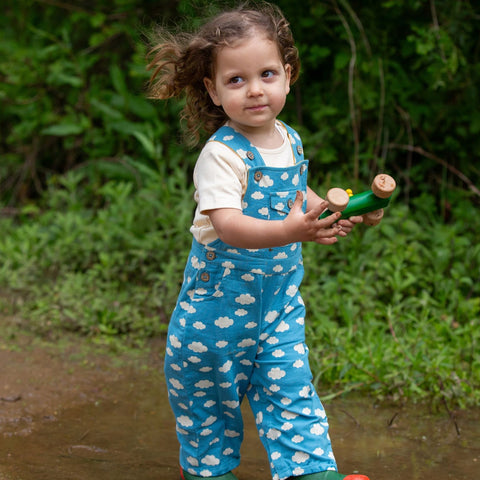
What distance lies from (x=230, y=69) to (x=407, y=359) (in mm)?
1700

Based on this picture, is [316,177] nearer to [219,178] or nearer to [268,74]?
[268,74]

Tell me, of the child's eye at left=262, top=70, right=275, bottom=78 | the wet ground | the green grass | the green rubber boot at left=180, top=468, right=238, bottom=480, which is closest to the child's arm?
the child's eye at left=262, top=70, right=275, bottom=78

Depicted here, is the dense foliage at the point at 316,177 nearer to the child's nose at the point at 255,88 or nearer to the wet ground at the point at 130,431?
the wet ground at the point at 130,431

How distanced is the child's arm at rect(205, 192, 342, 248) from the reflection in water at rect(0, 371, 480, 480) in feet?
3.42

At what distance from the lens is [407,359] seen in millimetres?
3279

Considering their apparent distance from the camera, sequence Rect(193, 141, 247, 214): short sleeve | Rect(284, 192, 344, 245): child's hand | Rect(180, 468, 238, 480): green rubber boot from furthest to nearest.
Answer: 1. Rect(180, 468, 238, 480): green rubber boot
2. Rect(193, 141, 247, 214): short sleeve
3. Rect(284, 192, 344, 245): child's hand

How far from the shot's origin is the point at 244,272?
7.23 feet

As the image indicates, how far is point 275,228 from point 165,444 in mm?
1293

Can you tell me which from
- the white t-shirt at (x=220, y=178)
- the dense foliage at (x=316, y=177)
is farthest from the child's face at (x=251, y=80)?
the dense foliage at (x=316, y=177)

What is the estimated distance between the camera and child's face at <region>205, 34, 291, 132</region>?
2139mm

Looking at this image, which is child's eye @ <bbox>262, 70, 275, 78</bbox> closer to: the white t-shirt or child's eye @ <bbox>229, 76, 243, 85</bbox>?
child's eye @ <bbox>229, 76, 243, 85</bbox>

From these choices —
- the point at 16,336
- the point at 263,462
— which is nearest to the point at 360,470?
the point at 263,462

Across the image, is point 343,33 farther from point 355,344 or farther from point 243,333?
point 243,333

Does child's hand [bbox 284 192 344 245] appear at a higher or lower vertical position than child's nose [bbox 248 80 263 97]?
lower
